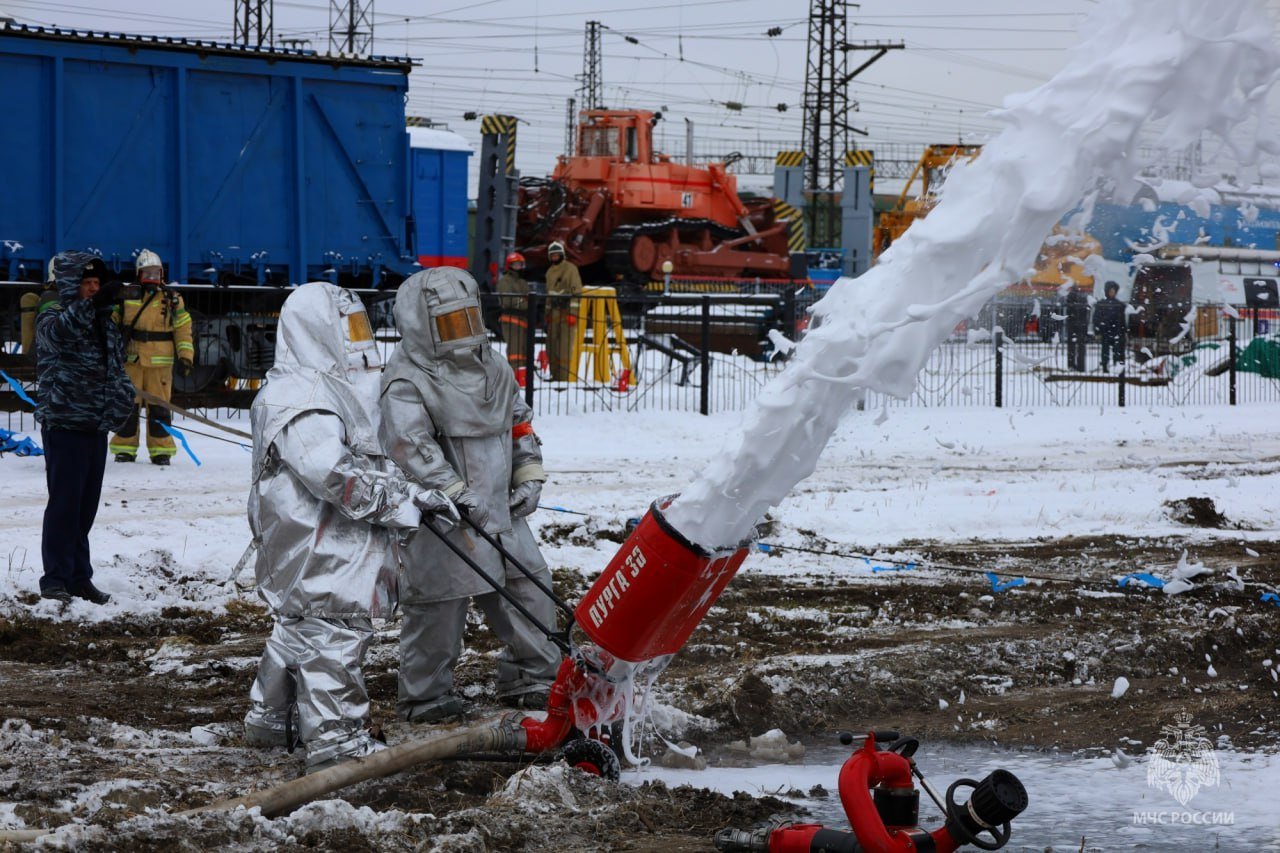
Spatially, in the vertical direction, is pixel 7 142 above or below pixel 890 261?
above

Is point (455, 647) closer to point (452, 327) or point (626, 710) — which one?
point (626, 710)

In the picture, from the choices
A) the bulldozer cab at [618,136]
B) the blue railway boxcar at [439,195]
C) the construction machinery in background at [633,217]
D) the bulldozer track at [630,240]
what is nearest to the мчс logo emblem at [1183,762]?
the blue railway boxcar at [439,195]

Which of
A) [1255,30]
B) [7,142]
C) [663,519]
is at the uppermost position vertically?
[7,142]

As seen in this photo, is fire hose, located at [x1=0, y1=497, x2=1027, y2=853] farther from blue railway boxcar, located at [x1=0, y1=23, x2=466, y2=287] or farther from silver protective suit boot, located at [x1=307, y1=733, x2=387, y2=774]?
blue railway boxcar, located at [x1=0, y1=23, x2=466, y2=287]

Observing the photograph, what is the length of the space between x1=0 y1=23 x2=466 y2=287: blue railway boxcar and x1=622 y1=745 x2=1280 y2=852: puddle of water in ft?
44.8

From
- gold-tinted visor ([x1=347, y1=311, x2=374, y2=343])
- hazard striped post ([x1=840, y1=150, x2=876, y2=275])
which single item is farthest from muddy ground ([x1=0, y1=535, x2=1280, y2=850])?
hazard striped post ([x1=840, y1=150, x2=876, y2=275])

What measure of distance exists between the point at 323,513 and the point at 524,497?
4.19ft

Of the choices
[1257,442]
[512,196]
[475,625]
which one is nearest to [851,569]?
[475,625]

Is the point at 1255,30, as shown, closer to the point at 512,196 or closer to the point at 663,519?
the point at 663,519

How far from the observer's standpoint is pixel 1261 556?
973 centimetres

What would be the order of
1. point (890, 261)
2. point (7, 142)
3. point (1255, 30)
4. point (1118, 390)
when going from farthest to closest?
point (1118, 390), point (7, 142), point (890, 261), point (1255, 30)

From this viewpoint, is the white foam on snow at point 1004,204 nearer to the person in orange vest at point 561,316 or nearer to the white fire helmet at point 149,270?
the white fire helmet at point 149,270

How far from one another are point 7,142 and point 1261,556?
1398 cm

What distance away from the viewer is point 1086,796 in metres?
5.19
